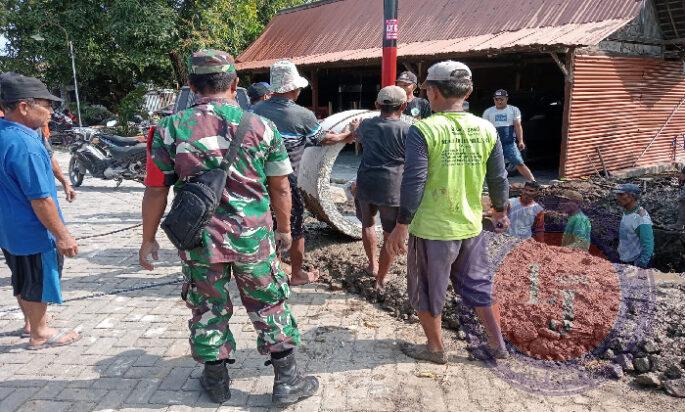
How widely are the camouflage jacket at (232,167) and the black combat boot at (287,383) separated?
2.09 ft

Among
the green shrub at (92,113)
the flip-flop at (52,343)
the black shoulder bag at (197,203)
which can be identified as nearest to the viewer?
the black shoulder bag at (197,203)

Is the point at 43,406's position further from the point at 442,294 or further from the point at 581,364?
the point at 581,364

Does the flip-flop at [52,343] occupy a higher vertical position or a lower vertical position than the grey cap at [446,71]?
lower

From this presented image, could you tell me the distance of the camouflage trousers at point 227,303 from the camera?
111 inches

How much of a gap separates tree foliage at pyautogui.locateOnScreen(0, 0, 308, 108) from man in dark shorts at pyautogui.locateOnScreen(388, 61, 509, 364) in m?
16.6

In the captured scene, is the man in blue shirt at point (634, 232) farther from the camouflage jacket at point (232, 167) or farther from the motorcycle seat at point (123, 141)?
the motorcycle seat at point (123, 141)

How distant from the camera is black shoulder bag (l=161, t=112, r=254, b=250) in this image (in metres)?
2.58

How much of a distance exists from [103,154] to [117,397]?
8.11 metres

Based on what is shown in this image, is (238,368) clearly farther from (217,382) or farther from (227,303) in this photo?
(227,303)

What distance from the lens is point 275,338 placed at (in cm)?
293

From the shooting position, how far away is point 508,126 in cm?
877

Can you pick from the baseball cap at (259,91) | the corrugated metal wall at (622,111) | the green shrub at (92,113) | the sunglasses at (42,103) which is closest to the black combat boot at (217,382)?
the sunglasses at (42,103)

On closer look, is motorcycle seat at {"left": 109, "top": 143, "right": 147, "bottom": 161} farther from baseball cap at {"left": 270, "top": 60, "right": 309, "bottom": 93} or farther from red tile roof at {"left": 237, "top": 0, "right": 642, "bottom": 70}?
baseball cap at {"left": 270, "top": 60, "right": 309, "bottom": 93}

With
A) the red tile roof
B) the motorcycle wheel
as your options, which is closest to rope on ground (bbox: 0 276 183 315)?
the motorcycle wheel
